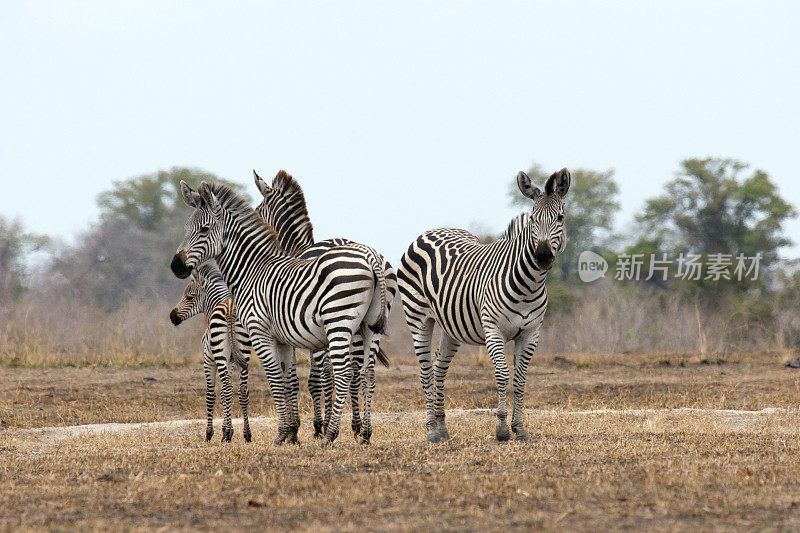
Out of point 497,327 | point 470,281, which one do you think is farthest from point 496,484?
point 470,281

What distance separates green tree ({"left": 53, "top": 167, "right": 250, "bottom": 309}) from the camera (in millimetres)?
36997

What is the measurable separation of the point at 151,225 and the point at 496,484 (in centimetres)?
3677

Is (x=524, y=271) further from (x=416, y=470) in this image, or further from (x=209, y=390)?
(x=209, y=390)

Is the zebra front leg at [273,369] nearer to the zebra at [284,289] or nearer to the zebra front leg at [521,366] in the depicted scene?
the zebra at [284,289]

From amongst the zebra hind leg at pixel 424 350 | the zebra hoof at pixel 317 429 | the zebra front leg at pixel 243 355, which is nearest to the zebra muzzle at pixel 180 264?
the zebra front leg at pixel 243 355

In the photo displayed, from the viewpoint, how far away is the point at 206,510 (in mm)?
5496

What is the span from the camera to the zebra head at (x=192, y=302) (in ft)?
36.3

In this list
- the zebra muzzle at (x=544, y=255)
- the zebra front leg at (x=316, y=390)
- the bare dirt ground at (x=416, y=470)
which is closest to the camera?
the bare dirt ground at (x=416, y=470)

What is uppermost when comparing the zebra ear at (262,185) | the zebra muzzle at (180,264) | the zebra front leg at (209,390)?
the zebra ear at (262,185)

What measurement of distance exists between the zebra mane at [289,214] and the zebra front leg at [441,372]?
1942 mm

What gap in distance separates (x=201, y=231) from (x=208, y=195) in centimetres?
38

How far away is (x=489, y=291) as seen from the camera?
8.74 m

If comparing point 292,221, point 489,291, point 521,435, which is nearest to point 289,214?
point 292,221

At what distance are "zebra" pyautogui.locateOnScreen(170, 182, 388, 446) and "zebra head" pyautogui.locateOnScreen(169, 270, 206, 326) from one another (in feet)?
5.03
